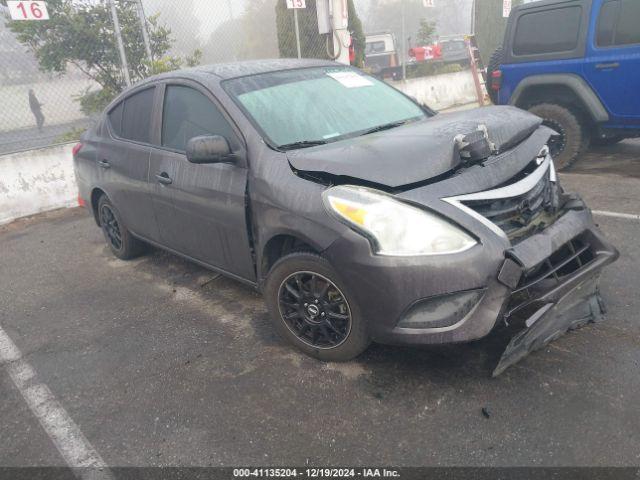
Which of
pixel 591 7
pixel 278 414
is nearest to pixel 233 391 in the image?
pixel 278 414

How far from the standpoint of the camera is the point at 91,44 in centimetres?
763

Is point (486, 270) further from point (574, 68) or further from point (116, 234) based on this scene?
point (574, 68)

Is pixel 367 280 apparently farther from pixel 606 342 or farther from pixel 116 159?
pixel 116 159

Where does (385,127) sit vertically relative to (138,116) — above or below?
below

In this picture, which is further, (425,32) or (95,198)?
(425,32)

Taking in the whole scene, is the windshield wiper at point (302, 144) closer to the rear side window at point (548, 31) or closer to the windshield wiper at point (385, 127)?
the windshield wiper at point (385, 127)

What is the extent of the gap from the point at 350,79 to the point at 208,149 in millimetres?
1361

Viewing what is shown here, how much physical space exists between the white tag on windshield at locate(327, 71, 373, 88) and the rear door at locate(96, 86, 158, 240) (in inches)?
55.7

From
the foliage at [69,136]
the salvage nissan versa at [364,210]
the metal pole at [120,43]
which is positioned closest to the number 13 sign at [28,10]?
the metal pole at [120,43]

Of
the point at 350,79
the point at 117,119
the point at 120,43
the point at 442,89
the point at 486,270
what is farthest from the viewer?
the point at 442,89

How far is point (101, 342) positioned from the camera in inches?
135

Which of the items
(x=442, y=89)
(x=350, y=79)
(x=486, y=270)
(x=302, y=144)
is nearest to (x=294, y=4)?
(x=350, y=79)

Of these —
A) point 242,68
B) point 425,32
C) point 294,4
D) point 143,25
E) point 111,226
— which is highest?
point 294,4

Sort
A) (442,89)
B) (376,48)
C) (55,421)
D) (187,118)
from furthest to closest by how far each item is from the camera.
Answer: (376,48) < (442,89) < (187,118) < (55,421)
